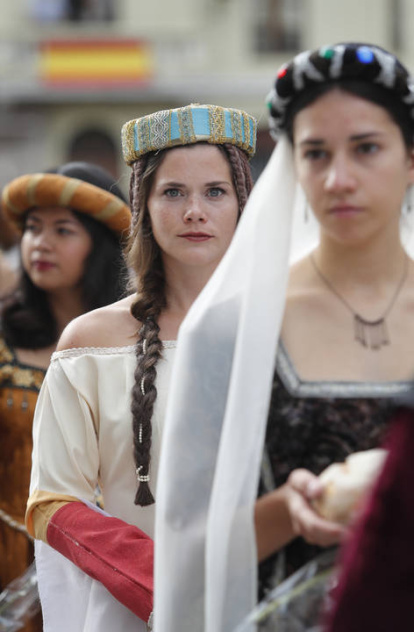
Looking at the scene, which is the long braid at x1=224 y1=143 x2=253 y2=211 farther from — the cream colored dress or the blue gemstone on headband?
the blue gemstone on headband

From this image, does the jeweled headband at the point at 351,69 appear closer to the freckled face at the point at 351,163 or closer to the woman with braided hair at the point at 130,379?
the freckled face at the point at 351,163

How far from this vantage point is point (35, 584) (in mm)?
2807

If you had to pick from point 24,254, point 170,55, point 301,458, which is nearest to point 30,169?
point 170,55

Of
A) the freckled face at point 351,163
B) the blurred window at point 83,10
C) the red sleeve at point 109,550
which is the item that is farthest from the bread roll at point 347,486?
the blurred window at point 83,10

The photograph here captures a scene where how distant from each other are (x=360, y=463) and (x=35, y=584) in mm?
1466

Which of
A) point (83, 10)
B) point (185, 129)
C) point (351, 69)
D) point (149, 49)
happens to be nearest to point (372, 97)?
point (351, 69)

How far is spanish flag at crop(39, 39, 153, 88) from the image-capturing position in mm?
19688

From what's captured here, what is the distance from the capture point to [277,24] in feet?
65.4

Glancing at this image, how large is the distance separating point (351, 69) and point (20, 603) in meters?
1.67

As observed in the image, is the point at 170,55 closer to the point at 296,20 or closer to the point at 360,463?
the point at 296,20

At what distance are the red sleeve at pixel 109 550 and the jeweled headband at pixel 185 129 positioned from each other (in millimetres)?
897

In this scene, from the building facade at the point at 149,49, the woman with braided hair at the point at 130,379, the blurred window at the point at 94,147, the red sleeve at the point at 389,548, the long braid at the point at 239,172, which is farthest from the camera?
the blurred window at the point at 94,147

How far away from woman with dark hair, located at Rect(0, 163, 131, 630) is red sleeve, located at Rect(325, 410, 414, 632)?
210cm

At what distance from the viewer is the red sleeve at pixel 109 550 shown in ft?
7.57
